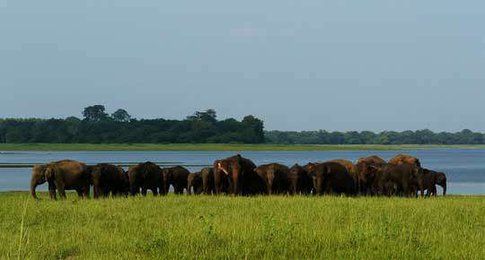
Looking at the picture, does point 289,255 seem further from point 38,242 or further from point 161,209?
point 161,209

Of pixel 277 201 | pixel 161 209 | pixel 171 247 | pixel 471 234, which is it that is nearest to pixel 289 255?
pixel 171 247

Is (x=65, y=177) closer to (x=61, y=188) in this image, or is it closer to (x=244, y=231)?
(x=61, y=188)

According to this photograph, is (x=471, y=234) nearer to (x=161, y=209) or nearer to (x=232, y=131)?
(x=161, y=209)

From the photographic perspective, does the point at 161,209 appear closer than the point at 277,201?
Yes

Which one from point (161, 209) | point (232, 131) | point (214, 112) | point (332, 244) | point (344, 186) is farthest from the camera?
point (214, 112)

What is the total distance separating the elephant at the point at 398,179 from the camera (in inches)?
1179

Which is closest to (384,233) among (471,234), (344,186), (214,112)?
(471,234)

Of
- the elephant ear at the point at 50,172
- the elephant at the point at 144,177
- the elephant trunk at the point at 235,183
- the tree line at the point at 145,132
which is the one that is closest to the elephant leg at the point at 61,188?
the elephant ear at the point at 50,172

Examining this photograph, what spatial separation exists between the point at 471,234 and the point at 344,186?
15089 mm

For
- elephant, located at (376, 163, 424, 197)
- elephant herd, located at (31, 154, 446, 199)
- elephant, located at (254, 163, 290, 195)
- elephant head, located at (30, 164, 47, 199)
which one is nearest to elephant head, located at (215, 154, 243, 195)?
elephant herd, located at (31, 154, 446, 199)

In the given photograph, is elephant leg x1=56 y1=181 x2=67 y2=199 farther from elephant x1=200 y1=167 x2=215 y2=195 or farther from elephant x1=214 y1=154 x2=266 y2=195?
elephant x1=200 y1=167 x2=215 y2=195

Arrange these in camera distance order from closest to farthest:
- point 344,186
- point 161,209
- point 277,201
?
point 161,209, point 277,201, point 344,186

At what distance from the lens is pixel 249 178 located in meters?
30.2

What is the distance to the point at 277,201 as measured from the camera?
74.6 feet
